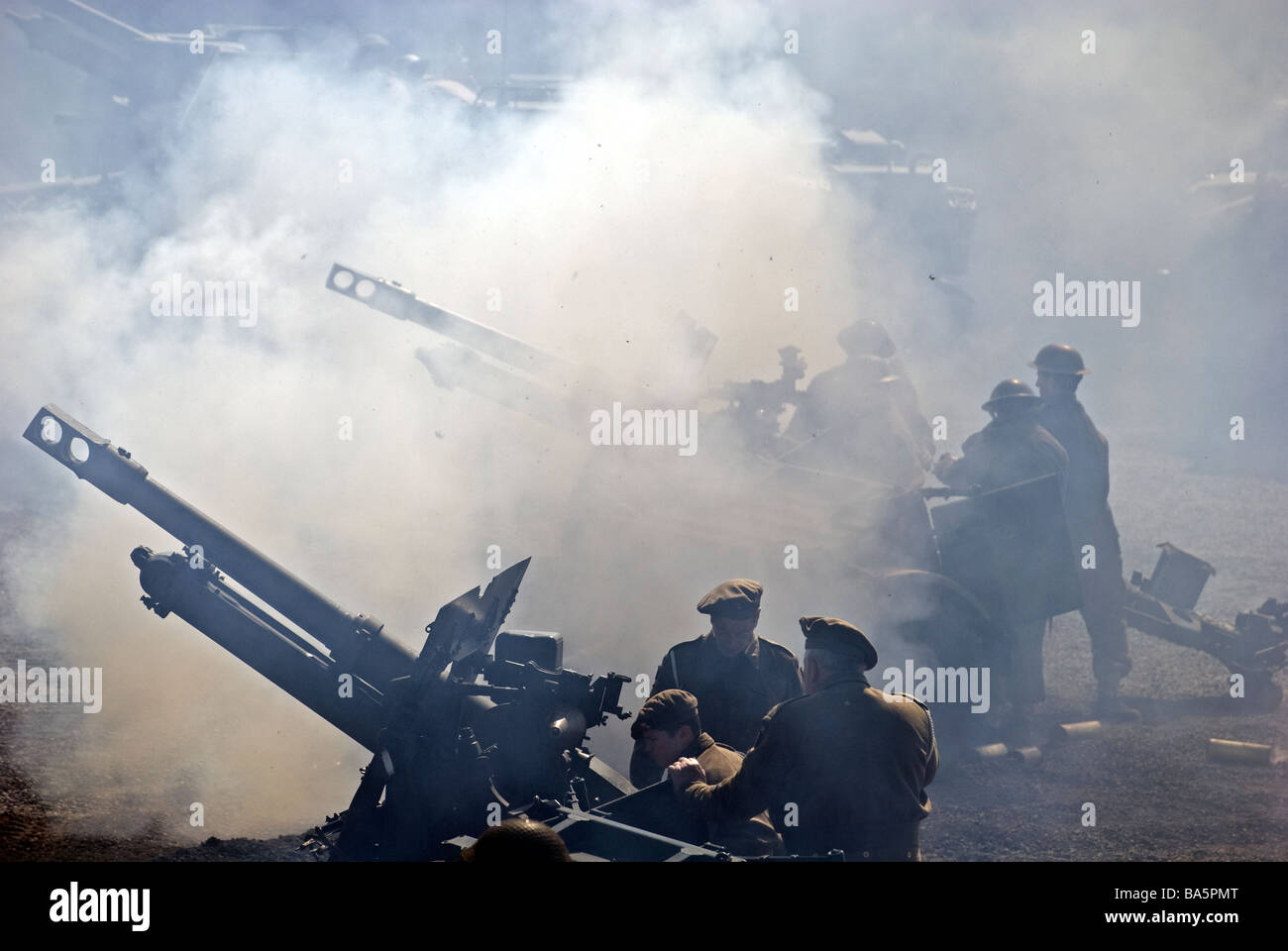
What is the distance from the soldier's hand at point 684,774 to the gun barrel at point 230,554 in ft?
3.99

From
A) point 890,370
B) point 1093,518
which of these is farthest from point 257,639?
point 1093,518

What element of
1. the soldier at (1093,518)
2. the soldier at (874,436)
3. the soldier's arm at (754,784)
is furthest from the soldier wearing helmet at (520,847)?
the soldier at (1093,518)

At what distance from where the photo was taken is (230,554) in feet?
15.8

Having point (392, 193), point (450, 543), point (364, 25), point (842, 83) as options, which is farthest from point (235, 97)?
point (842, 83)

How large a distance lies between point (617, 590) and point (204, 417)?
3597mm

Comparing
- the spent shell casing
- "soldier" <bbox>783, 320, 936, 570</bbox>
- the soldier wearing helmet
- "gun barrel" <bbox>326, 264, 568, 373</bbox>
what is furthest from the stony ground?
"gun barrel" <bbox>326, 264, 568, 373</bbox>

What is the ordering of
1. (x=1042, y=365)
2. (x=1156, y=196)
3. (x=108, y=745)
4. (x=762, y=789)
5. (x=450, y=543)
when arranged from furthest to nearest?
(x=1156, y=196)
(x=450, y=543)
(x=1042, y=365)
(x=108, y=745)
(x=762, y=789)

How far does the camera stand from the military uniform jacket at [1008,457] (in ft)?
23.8

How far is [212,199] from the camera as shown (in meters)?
11.4

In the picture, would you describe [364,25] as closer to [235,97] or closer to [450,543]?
[235,97]

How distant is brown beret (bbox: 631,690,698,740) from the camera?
4242mm

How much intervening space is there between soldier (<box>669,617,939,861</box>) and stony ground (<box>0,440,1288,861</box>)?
201 cm

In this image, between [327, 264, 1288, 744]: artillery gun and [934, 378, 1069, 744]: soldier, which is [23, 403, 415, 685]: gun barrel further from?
[934, 378, 1069, 744]: soldier

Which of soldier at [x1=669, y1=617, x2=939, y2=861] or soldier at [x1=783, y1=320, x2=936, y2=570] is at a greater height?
soldier at [x1=783, y1=320, x2=936, y2=570]
